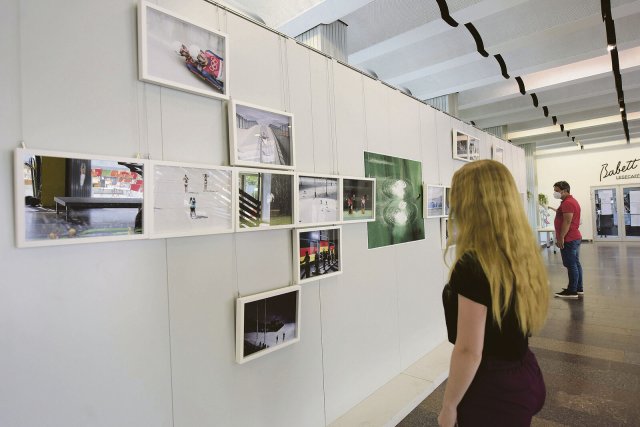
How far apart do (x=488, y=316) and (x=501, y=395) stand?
1.03 feet

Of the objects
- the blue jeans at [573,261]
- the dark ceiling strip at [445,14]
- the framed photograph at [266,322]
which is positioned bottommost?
the blue jeans at [573,261]

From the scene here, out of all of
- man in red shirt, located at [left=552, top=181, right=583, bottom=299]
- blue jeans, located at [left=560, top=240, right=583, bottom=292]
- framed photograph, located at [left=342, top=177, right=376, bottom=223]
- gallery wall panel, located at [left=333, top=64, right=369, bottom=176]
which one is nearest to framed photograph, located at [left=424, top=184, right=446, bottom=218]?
framed photograph, located at [left=342, top=177, right=376, bottom=223]

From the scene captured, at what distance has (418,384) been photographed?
9.79 ft

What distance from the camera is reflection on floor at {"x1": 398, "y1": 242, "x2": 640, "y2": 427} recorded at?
2.61 meters

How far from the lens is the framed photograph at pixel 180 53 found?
1504mm

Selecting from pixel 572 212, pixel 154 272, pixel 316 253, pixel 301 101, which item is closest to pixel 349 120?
pixel 301 101

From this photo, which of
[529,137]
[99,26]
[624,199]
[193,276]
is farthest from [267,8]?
[624,199]

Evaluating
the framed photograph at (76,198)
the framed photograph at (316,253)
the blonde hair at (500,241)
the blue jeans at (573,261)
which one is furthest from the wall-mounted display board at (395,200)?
the blue jeans at (573,261)

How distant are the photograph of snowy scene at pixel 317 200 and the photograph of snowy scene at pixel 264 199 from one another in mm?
115

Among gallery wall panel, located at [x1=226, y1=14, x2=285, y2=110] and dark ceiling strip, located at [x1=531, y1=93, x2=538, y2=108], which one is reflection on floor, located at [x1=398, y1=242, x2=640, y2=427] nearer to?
gallery wall panel, located at [x1=226, y1=14, x2=285, y2=110]

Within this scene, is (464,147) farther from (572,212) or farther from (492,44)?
(572,212)

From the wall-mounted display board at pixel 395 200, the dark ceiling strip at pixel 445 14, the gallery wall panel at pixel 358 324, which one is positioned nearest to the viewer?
the gallery wall panel at pixel 358 324

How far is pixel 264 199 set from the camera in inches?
76.9

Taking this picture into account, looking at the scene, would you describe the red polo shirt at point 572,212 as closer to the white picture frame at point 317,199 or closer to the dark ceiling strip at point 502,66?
the dark ceiling strip at point 502,66
